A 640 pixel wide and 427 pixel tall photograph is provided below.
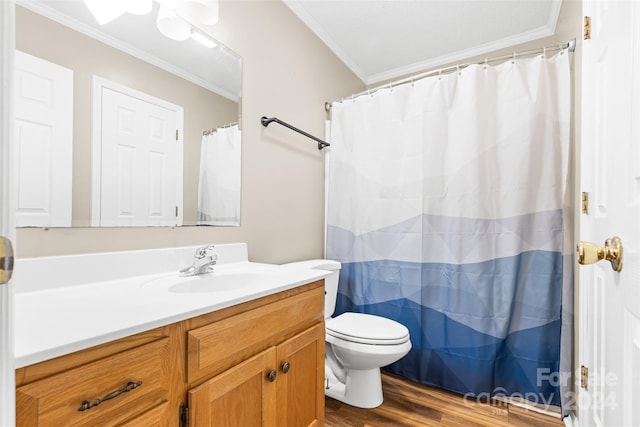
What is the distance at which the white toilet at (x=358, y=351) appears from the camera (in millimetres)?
1565

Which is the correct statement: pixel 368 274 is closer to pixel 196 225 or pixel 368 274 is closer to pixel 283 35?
pixel 196 225

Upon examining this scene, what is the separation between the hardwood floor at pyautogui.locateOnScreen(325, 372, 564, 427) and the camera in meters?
1.56

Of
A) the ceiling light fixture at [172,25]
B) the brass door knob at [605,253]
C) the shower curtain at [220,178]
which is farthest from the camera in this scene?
the shower curtain at [220,178]

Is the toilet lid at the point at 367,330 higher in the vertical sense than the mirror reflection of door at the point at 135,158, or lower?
lower

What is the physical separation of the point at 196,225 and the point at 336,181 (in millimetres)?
1134

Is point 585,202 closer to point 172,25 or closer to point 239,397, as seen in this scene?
point 239,397

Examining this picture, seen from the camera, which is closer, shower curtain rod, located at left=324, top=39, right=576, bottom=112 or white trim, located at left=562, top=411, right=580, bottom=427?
white trim, located at left=562, top=411, right=580, bottom=427

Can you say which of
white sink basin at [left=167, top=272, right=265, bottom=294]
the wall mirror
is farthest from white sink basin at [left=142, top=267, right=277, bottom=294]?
the wall mirror

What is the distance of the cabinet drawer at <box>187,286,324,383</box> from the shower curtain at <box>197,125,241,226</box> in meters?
0.61

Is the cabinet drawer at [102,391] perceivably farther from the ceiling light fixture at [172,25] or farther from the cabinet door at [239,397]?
the ceiling light fixture at [172,25]

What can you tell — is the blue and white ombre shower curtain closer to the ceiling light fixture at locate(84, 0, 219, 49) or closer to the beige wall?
the beige wall

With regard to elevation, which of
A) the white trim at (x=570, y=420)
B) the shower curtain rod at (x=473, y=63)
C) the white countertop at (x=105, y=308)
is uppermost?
the shower curtain rod at (x=473, y=63)

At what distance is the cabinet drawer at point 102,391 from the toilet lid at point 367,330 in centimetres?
106

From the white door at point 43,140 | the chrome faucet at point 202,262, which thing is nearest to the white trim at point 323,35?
the white door at point 43,140
